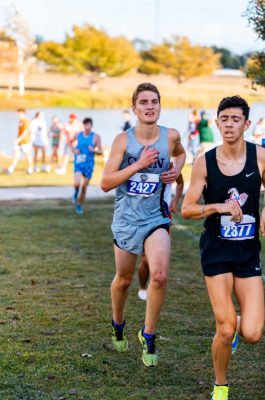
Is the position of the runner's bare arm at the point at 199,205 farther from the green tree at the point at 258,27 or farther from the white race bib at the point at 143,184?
the green tree at the point at 258,27

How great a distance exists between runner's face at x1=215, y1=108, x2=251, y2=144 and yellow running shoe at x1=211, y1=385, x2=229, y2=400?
5.21ft

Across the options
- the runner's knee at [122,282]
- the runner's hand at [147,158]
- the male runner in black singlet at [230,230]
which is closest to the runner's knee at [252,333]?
the male runner in black singlet at [230,230]

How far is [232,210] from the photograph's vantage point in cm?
520

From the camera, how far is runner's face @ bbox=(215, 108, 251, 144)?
5.39 meters

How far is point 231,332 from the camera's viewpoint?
5.29 m

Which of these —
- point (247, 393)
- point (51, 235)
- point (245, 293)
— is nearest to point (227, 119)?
point (245, 293)

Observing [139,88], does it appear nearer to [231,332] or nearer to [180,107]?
[231,332]

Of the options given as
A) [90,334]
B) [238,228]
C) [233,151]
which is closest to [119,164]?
[233,151]

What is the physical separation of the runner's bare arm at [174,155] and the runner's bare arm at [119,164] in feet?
0.72

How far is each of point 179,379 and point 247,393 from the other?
56cm

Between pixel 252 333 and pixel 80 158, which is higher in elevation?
pixel 252 333

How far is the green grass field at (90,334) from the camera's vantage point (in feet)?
19.1

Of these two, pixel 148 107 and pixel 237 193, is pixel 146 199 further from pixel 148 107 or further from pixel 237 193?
pixel 237 193

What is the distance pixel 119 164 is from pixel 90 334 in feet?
5.67
